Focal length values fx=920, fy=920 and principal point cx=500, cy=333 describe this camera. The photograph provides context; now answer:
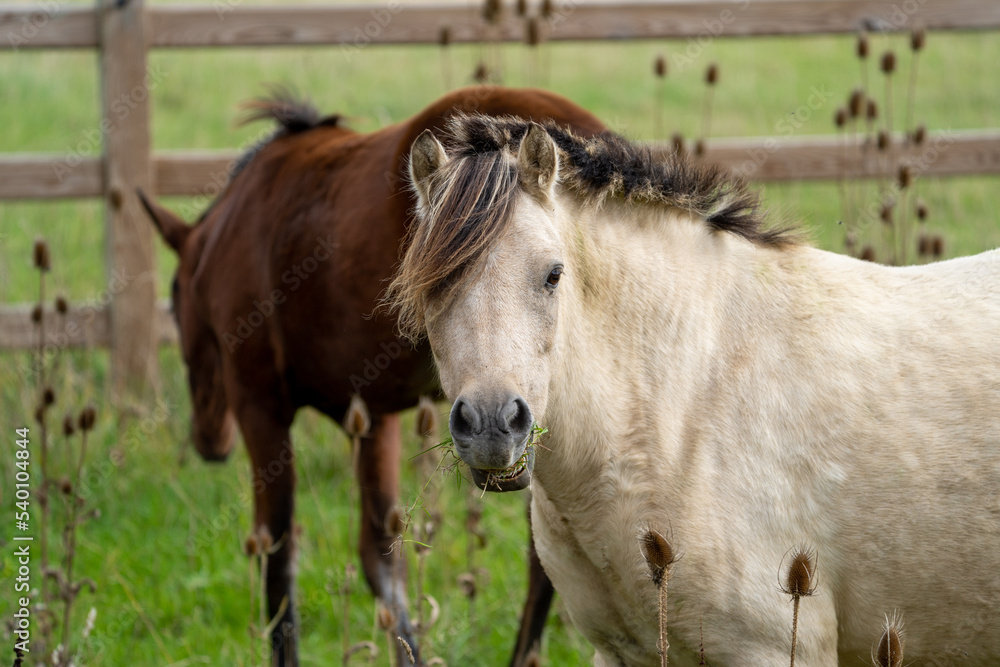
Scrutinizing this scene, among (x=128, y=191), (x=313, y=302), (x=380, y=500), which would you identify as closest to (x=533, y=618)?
(x=380, y=500)

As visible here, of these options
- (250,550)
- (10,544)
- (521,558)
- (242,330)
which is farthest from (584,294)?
(10,544)

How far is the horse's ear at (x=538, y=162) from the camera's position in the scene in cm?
209

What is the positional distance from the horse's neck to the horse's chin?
0.75 ft

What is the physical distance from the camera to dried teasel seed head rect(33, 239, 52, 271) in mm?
2846

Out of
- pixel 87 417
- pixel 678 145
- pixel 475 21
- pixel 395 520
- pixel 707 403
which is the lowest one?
pixel 395 520

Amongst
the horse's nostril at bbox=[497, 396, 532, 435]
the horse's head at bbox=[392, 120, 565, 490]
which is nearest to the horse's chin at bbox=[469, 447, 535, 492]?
the horse's head at bbox=[392, 120, 565, 490]

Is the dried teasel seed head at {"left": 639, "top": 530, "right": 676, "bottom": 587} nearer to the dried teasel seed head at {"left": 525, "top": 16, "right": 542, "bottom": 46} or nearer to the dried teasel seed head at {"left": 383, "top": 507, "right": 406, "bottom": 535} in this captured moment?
the dried teasel seed head at {"left": 383, "top": 507, "right": 406, "bottom": 535}

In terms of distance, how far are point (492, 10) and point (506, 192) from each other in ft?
7.67

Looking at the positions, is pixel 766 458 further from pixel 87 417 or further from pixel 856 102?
pixel 856 102

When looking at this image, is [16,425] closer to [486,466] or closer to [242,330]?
[242,330]

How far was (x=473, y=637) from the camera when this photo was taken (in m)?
3.54

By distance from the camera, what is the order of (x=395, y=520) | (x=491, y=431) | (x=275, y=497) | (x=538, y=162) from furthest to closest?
1. (x=275, y=497)
2. (x=395, y=520)
3. (x=538, y=162)
4. (x=491, y=431)

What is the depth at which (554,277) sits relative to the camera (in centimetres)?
205

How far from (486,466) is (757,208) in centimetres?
114
